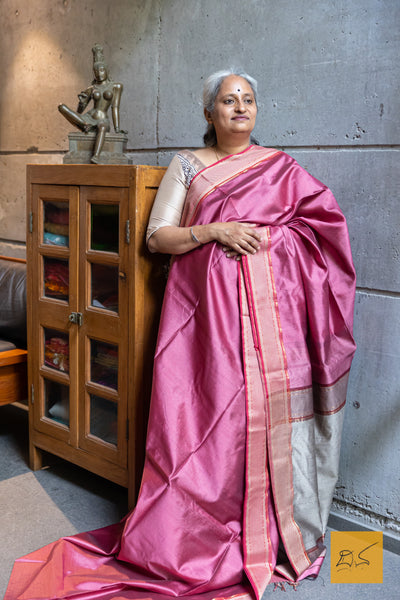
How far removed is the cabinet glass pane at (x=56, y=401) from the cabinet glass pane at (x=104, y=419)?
186 mm

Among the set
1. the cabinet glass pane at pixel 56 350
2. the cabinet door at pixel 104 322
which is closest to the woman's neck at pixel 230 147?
the cabinet door at pixel 104 322

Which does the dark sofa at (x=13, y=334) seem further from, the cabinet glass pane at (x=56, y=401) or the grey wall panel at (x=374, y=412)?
the grey wall panel at (x=374, y=412)

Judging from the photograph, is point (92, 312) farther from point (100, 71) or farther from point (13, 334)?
point (100, 71)

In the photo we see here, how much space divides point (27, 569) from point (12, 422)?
1.58m

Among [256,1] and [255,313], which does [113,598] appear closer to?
[255,313]

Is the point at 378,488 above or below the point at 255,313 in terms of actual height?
below

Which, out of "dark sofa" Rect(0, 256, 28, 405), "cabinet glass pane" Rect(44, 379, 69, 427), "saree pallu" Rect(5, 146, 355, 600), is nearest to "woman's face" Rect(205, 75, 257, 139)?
"saree pallu" Rect(5, 146, 355, 600)

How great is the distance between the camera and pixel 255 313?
7.02 feet

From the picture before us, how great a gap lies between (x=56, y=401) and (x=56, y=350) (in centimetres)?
24

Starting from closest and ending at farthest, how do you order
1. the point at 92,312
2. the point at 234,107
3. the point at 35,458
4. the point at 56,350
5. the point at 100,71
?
the point at 234,107 < the point at 92,312 < the point at 100,71 < the point at 56,350 < the point at 35,458

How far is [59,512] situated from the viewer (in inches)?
103

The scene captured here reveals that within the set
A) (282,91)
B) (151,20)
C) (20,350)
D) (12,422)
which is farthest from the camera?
(12,422)

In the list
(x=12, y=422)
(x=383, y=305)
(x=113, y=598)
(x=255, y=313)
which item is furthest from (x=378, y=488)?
(x=12, y=422)

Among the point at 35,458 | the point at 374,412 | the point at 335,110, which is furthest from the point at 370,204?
the point at 35,458
